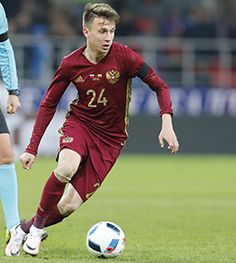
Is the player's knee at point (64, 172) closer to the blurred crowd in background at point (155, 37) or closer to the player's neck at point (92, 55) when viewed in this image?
the player's neck at point (92, 55)

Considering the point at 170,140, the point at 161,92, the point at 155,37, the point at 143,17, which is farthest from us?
the point at 143,17

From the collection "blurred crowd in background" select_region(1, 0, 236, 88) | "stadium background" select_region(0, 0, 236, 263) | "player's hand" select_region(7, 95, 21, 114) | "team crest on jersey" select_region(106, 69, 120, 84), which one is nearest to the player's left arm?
"team crest on jersey" select_region(106, 69, 120, 84)

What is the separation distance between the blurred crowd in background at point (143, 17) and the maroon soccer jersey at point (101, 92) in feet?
47.1

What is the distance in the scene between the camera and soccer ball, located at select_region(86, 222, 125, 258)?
7.75 m

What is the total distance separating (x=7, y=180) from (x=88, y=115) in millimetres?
893

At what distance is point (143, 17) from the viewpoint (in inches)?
968

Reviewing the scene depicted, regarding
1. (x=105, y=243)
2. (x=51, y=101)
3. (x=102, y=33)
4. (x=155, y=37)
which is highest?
(x=102, y=33)

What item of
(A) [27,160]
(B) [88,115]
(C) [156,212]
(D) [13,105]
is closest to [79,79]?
(B) [88,115]

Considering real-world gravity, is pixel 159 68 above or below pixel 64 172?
below

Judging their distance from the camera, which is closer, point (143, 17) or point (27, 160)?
point (27, 160)

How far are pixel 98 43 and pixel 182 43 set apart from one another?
1489cm

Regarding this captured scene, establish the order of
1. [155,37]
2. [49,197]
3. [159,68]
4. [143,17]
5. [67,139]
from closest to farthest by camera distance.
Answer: [49,197] < [67,139] < [159,68] < [155,37] < [143,17]

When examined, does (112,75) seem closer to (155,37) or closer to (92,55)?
(92,55)

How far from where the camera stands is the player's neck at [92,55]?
8.05m
